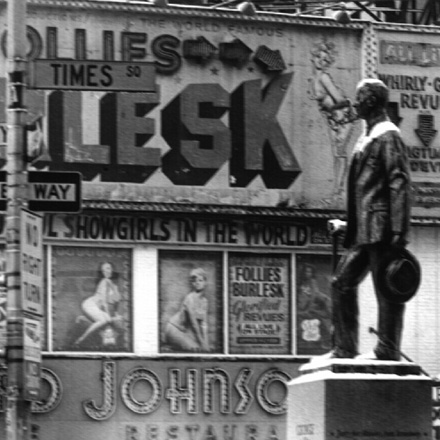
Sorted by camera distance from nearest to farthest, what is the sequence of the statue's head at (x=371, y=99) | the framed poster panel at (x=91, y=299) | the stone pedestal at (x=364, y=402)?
the stone pedestal at (x=364, y=402), the statue's head at (x=371, y=99), the framed poster panel at (x=91, y=299)

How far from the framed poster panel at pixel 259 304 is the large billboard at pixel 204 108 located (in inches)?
44.6

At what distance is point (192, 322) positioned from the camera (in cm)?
3231

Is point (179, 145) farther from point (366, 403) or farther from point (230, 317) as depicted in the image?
point (366, 403)

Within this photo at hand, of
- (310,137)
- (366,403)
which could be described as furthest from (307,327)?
(366,403)

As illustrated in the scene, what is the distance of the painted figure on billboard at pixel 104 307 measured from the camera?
31.8 m

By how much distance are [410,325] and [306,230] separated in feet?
8.60

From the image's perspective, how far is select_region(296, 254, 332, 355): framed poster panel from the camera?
33.1 m

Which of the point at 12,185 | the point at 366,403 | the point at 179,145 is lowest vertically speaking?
the point at 366,403

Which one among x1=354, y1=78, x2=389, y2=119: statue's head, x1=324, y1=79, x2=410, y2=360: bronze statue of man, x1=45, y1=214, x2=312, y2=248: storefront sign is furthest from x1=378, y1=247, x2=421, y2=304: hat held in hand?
x1=45, y1=214, x2=312, y2=248: storefront sign

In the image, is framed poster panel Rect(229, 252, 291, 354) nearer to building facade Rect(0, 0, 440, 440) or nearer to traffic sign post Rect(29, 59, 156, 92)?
building facade Rect(0, 0, 440, 440)

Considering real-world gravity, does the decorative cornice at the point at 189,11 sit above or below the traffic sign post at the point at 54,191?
above

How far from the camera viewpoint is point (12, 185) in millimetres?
19203

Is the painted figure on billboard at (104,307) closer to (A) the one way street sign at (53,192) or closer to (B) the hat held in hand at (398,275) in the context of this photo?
(A) the one way street sign at (53,192)

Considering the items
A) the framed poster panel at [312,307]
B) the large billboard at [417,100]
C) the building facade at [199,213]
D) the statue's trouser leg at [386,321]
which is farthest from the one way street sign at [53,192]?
the large billboard at [417,100]
